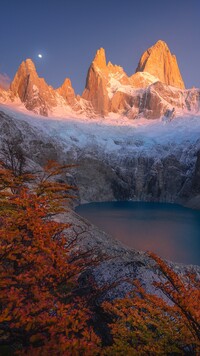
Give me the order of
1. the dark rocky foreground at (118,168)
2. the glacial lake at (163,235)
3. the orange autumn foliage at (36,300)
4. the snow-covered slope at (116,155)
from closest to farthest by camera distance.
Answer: the orange autumn foliage at (36,300) < the glacial lake at (163,235) < the dark rocky foreground at (118,168) < the snow-covered slope at (116,155)

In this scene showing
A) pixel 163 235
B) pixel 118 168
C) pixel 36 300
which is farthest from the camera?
pixel 118 168

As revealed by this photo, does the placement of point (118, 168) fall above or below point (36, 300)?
above

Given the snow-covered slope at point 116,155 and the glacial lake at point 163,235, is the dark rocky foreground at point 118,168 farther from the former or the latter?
the glacial lake at point 163,235

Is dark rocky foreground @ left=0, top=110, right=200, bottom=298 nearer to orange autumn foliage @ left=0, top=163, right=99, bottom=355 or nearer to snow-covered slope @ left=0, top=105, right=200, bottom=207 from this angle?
snow-covered slope @ left=0, top=105, right=200, bottom=207

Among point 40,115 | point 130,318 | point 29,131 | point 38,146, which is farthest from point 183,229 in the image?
point 40,115

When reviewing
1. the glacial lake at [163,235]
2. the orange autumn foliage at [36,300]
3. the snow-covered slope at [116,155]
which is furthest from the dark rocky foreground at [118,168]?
the orange autumn foliage at [36,300]

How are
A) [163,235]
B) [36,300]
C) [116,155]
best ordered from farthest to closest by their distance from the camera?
[116,155]
[163,235]
[36,300]

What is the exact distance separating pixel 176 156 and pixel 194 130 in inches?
1235

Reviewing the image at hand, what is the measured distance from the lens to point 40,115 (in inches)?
7087

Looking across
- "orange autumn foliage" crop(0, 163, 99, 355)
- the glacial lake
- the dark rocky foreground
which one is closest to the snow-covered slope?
the dark rocky foreground

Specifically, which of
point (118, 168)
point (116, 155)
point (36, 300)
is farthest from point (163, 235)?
point (116, 155)

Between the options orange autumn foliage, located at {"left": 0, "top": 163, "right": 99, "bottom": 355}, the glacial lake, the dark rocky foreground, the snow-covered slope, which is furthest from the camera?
the snow-covered slope

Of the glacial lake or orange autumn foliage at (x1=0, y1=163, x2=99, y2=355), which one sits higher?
orange autumn foliage at (x1=0, y1=163, x2=99, y2=355)

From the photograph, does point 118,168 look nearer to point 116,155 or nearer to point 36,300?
point 116,155
